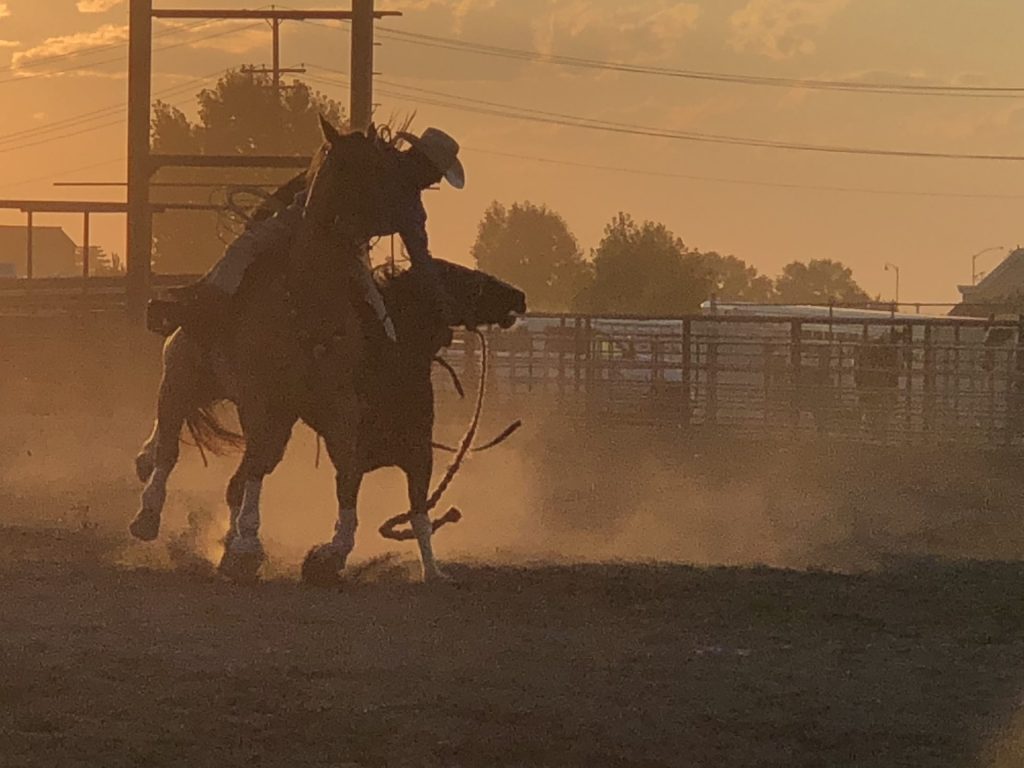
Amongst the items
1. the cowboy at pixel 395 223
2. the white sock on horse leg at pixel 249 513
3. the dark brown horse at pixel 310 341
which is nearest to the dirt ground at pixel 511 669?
the white sock on horse leg at pixel 249 513

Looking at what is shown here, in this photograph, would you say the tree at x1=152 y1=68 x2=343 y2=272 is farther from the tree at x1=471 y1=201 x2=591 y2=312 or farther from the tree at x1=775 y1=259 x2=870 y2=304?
the tree at x1=775 y1=259 x2=870 y2=304

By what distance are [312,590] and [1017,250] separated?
80.3m

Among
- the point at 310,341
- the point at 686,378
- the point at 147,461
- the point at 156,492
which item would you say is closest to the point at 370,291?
the point at 310,341

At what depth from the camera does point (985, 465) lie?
20.6 metres

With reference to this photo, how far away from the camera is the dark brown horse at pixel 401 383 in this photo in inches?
359

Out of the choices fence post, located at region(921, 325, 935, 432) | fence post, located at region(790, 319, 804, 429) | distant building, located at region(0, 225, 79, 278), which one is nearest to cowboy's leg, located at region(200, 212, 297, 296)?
fence post, located at region(921, 325, 935, 432)

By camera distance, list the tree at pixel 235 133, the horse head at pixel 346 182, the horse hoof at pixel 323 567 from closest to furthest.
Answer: the horse head at pixel 346 182 → the horse hoof at pixel 323 567 → the tree at pixel 235 133

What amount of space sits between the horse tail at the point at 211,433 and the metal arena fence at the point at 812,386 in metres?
12.4

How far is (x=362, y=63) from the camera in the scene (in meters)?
21.1

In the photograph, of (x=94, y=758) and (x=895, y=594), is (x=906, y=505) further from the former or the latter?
(x=94, y=758)

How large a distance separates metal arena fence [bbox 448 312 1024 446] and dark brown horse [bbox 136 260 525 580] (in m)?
12.6

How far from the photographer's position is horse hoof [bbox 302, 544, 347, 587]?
28.5 feet

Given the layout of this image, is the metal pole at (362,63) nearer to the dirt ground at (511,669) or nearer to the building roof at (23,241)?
the dirt ground at (511,669)

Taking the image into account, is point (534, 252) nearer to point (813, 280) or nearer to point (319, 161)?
point (813, 280)
